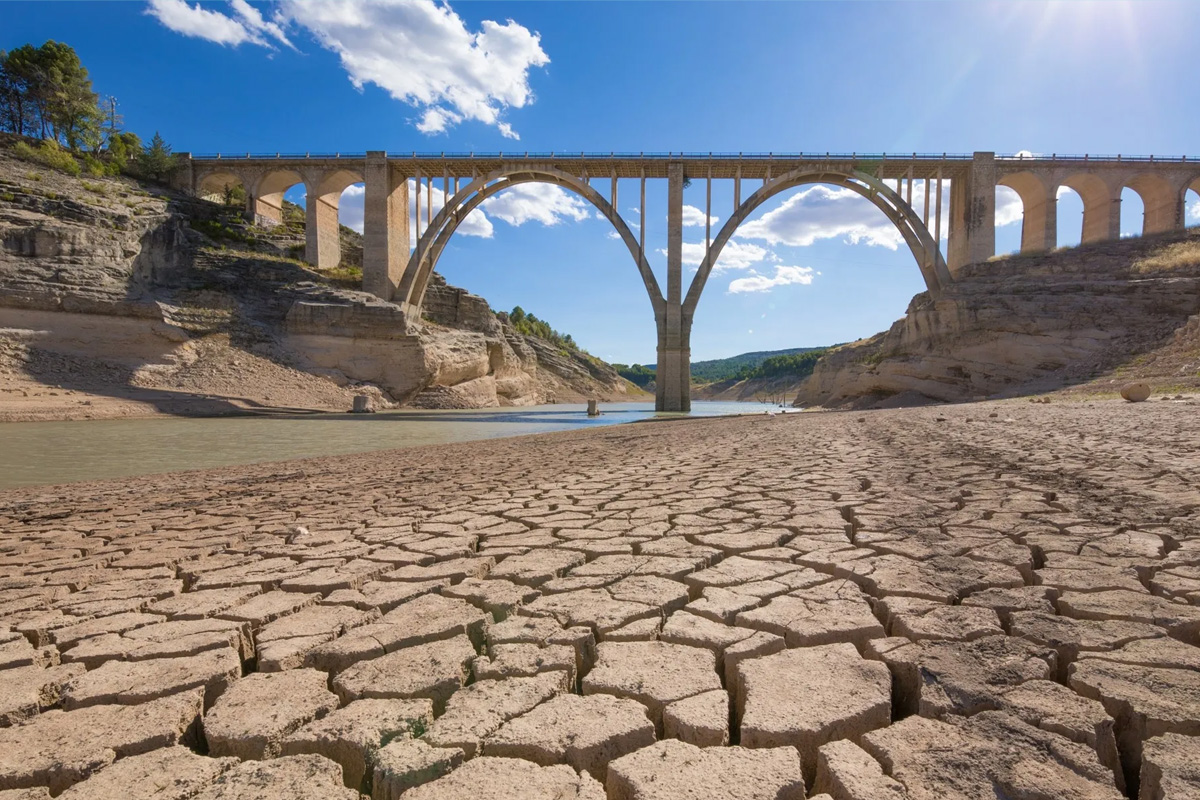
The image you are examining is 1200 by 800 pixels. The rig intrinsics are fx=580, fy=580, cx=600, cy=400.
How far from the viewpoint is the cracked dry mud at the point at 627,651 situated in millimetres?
1167

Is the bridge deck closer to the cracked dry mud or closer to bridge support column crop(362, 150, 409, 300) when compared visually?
bridge support column crop(362, 150, 409, 300)

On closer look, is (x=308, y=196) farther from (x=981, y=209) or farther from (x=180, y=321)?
(x=981, y=209)

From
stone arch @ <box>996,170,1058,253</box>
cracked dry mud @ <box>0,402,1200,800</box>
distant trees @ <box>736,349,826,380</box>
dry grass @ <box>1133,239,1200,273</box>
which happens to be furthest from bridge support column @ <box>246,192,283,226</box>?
distant trees @ <box>736,349,826,380</box>

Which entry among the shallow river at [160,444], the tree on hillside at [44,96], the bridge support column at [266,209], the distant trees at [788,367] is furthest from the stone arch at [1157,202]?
the tree on hillside at [44,96]

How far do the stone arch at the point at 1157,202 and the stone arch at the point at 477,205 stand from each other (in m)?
21.5

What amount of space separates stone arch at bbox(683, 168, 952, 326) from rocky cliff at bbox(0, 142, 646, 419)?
12.1 metres

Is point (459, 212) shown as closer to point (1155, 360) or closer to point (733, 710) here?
point (1155, 360)

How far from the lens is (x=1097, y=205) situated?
2675 cm

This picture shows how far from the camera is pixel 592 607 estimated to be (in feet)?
6.56

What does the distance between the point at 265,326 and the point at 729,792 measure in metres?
27.5

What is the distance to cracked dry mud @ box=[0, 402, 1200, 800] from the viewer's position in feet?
3.83

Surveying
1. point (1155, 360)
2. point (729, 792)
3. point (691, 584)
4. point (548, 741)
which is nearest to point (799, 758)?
point (729, 792)

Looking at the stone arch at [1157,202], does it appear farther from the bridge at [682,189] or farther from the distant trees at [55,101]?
the distant trees at [55,101]

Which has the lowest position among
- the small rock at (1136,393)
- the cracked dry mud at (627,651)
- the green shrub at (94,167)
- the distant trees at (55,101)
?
the cracked dry mud at (627,651)
